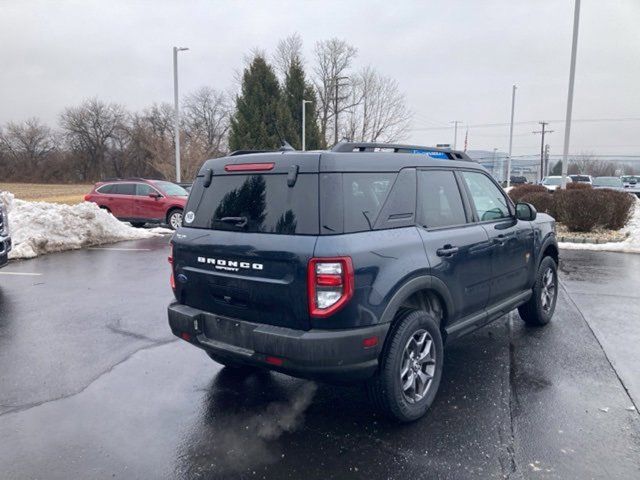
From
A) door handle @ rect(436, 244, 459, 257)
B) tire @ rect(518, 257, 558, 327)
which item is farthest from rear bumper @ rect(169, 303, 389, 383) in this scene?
tire @ rect(518, 257, 558, 327)

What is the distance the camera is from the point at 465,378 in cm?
430

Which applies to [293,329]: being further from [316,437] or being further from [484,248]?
[484,248]

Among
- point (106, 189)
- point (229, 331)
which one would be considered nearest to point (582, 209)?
point (229, 331)

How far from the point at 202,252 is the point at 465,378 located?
8.27ft

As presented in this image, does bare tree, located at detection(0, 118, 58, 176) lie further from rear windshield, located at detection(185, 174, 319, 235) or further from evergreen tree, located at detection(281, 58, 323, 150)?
rear windshield, located at detection(185, 174, 319, 235)

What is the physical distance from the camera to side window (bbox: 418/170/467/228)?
3.85 meters

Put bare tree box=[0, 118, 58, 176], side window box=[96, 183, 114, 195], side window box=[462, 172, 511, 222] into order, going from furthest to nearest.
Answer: bare tree box=[0, 118, 58, 176] → side window box=[96, 183, 114, 195] → side window box=[462, 172, 511, 222]

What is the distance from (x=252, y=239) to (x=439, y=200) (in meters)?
1.65

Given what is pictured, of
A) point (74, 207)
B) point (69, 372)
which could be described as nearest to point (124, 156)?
point (74, 207)

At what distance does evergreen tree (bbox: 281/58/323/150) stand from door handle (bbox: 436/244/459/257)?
115ft

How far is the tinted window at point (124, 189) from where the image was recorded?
53.3 ft

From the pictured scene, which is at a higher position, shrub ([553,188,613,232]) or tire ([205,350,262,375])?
shrub ([553,188,613,232])

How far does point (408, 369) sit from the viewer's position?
139 inches

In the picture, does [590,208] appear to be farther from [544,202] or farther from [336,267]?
[336,267]
